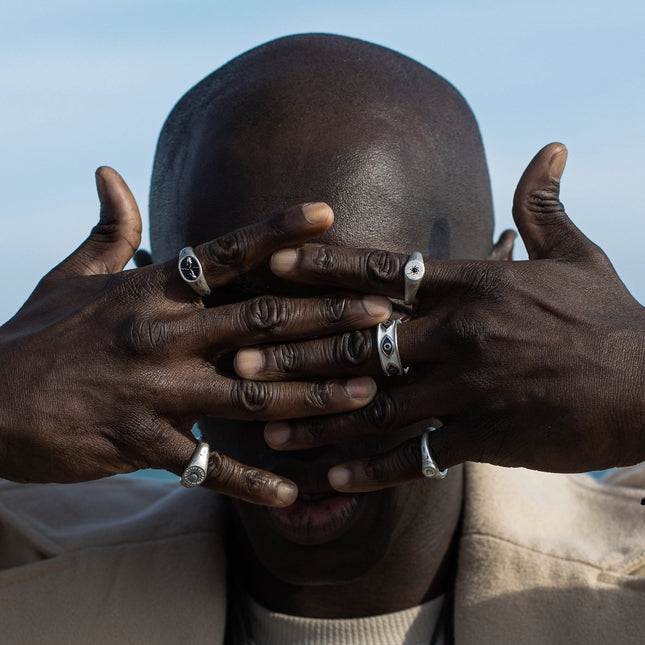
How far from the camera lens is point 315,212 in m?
1.90

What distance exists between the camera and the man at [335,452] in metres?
1.97

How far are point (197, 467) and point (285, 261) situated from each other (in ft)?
1.63

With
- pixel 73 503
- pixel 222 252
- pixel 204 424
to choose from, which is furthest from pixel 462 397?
pixel 73 503

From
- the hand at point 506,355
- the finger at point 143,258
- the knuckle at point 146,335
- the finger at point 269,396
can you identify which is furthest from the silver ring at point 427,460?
the finger at point 143,258

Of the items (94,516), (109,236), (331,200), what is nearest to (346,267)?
(331,200)

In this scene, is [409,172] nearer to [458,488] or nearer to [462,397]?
[462,397]

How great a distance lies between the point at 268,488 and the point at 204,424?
535 mm

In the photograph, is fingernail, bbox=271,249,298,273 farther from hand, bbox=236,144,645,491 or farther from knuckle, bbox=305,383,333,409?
knuckle, bbox=305,383,333,409

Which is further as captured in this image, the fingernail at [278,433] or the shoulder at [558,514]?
the shoulder at [558,514]

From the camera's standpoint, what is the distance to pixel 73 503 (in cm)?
303

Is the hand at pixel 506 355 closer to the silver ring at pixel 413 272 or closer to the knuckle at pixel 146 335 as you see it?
the silver ring at pixel 413 272

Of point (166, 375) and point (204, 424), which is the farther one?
point (204, 424)

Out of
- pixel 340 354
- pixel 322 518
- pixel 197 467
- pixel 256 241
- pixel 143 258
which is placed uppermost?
pixel 256 241

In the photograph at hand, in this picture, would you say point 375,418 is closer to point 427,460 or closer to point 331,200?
point 427,460
